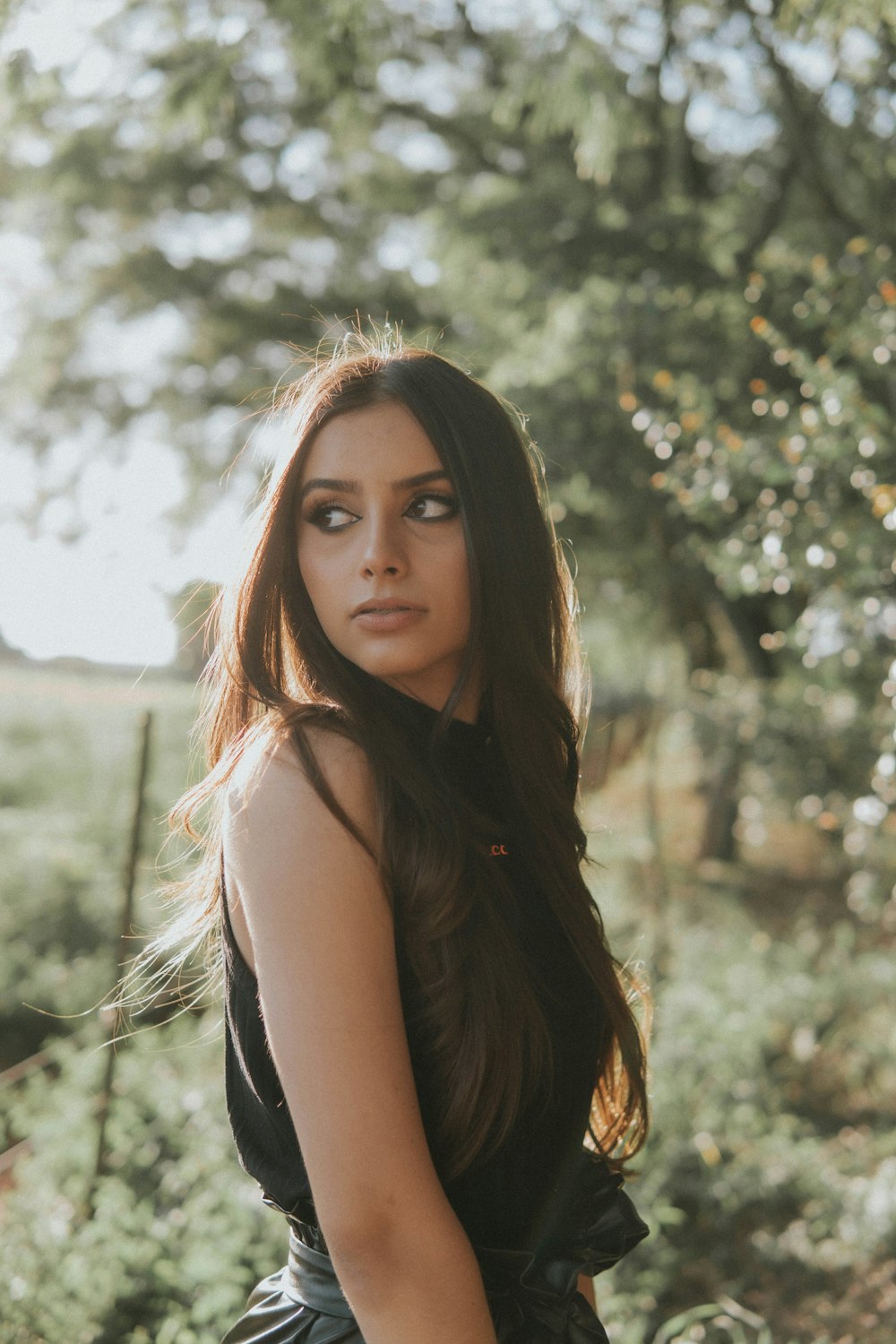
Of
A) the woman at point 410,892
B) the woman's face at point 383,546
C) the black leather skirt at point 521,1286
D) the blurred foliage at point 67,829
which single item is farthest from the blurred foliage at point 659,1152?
the woman's face at point 383,546

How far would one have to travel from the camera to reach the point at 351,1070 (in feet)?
3.49

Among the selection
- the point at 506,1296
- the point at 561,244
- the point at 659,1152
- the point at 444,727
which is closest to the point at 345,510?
the point at 444,727

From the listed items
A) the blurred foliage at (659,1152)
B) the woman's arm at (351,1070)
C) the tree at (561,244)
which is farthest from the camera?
the tree at (561,244)

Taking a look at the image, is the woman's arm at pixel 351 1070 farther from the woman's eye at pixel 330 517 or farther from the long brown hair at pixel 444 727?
the woman's eye at pixel 330 517

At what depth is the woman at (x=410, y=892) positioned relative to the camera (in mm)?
1082

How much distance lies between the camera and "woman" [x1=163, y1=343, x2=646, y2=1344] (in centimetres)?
108

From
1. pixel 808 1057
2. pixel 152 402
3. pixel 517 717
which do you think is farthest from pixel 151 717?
pixel 152 402

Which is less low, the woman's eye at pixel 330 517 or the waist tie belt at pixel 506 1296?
the woman's eye at pixel 330 517

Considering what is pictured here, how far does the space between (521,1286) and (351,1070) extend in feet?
1.55

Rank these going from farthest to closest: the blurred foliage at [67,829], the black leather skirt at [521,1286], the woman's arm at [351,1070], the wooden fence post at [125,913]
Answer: the blurred foliage at [67,829], the wooden fence post at [125,913], the black leather skirt at [521,1286], the woman's arm at [351,1070]

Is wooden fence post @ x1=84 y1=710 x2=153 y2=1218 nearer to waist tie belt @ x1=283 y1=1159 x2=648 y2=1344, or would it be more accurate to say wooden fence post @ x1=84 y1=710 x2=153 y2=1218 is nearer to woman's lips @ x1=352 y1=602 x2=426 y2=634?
waist tie belt @ x1=283 y1=1159 x2=648 y2=1344

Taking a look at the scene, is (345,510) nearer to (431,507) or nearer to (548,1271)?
(431,507)

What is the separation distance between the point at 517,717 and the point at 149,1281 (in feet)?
7.09

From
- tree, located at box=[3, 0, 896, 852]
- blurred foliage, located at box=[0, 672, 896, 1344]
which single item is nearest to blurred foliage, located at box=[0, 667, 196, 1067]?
blurred foliage, located at box=[0, 672, 896, 1344]
